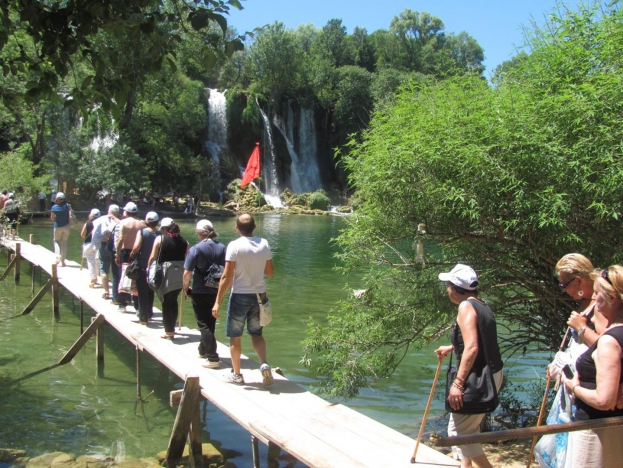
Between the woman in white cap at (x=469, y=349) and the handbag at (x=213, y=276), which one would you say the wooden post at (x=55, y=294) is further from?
the woman in white cap at (x=469, y=349)

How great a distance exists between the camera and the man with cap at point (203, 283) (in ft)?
23.2

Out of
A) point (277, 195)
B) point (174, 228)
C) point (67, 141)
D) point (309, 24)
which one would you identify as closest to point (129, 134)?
point (67, 141)

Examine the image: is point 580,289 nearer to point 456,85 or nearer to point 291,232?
point 456,85

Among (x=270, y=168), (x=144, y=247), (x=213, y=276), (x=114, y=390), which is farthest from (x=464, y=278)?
(x=270, y=168)

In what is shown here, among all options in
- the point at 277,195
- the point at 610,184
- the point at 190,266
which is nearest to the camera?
the point at 610,184

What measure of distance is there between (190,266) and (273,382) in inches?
65.8

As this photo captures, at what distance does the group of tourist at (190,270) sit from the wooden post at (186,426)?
511mm

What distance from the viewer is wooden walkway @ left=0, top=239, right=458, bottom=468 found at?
4777 mm

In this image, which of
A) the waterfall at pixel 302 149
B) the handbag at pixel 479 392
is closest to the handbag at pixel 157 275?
the handbag at pixel 479 392

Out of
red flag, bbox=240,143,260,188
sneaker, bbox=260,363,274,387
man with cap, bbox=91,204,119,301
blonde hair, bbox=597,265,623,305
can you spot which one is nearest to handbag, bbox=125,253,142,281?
man with cap, bbox=91,204,119,301

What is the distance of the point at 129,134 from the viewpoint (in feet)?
136

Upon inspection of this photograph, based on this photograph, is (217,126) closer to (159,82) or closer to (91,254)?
(159,82)

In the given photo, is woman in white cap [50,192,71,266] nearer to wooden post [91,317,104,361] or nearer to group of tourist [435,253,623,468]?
wooden post [91,317,104,361]

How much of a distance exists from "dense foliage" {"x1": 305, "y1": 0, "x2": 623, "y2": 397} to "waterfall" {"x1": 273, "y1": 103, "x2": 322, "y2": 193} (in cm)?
4591
